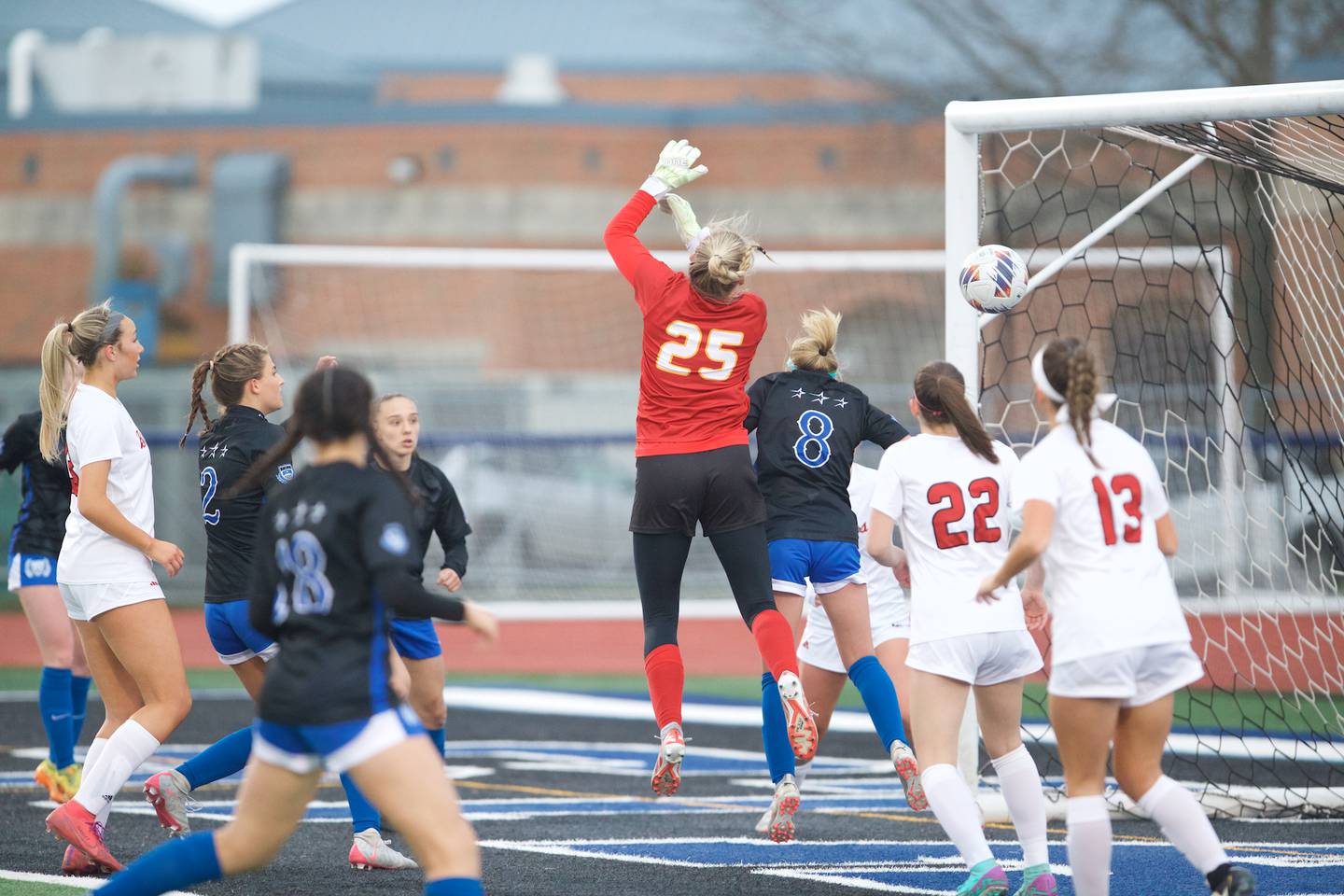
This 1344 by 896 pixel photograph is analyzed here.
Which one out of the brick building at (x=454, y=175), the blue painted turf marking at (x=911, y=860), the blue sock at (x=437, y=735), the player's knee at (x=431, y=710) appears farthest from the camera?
the brick building at (x=454, y=175)

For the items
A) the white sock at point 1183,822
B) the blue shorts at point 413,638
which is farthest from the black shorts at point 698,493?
the white sock at point 1183,822

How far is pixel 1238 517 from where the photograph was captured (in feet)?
50.5

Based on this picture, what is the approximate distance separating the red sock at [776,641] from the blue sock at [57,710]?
419cm

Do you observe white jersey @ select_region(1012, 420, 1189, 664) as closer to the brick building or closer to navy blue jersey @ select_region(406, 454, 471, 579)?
navy blue jersey @ select_region(406, 454, 471, 579)

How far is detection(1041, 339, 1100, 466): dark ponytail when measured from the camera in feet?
15.7

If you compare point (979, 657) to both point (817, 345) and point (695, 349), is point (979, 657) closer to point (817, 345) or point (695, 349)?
point (695, 349)

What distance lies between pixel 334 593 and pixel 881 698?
329 centimetres

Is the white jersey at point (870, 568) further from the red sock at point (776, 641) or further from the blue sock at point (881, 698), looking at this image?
the red sock at point (776, 641)

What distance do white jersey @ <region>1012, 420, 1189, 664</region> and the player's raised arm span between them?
6.51 ft

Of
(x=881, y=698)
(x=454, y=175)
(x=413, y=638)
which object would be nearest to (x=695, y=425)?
(x=881, y=698)

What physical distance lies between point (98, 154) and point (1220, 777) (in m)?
29.9

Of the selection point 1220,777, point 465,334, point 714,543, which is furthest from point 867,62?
point 714,543

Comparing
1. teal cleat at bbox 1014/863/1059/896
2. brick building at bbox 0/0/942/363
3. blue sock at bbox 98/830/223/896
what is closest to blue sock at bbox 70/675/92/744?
blue sock at bbox 98/830/223/896

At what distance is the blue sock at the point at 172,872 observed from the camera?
13.4ft
